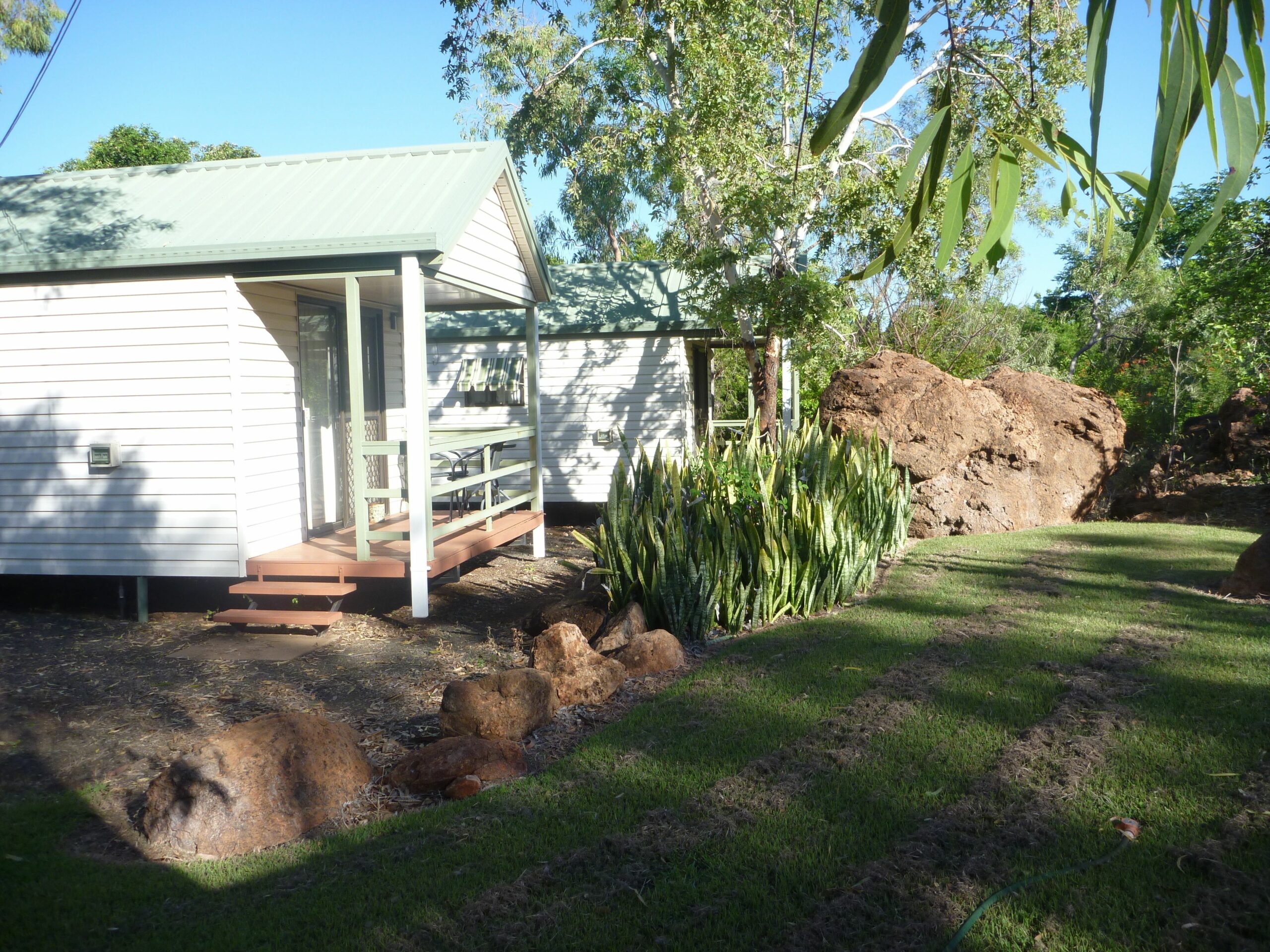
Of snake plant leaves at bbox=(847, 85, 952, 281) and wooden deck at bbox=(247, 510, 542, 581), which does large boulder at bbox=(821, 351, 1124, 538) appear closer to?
wooden deck at bbox=(247, 510, 542, 581)

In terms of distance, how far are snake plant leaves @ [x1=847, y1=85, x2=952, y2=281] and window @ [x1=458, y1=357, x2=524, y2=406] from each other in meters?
11.2

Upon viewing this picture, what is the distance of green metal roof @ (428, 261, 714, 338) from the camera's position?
13.9 meters

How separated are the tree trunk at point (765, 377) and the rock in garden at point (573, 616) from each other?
6.33 m

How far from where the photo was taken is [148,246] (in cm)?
777

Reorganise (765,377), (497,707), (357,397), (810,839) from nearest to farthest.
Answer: (810,839) → (497,707) → (357,397) → (765,377)

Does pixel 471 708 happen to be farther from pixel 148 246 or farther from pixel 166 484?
pixel 148 246

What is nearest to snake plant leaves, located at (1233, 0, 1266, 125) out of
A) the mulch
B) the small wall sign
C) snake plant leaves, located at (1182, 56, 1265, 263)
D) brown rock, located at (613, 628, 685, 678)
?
snake plant leaves, located at (1182, 56, 1265, 263)

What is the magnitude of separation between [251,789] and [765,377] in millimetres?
10645

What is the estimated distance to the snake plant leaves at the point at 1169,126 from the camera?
1.86 meters

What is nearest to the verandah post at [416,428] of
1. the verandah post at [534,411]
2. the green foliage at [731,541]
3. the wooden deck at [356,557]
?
the wooden deck at [356,557]

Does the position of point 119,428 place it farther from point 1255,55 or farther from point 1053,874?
point 1255,55

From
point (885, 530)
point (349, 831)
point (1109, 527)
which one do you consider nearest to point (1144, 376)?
point (1109, 527)

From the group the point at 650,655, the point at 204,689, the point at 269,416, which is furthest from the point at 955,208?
the point at 269,416

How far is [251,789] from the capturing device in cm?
407
